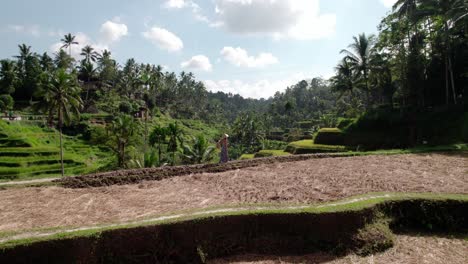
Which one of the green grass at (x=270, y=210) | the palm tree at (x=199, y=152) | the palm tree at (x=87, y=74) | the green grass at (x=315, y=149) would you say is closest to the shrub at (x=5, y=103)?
the palm tree at (x=87, y=74)

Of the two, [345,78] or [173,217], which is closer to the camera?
[173,217]

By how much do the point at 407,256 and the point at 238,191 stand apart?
13.2 feet

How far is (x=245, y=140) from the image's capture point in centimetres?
4612

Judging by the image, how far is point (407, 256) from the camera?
485 cm

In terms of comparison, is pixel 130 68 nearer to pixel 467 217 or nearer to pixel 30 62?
pixel 30 62

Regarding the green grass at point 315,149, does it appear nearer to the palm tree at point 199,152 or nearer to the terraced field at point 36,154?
the palm tree at point 199,152

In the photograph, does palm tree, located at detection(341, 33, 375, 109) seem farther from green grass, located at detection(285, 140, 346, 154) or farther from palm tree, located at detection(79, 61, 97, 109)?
palm tree, located at detection(79, 61, 97, 109)

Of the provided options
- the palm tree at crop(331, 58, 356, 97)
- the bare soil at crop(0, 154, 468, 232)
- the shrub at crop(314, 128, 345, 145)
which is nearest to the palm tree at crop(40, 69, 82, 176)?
the bare soil at crop(0, 154, 468, 232)

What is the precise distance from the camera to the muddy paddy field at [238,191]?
5289 mm

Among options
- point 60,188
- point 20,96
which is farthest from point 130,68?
point 60,188

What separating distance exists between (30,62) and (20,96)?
24.9 ft

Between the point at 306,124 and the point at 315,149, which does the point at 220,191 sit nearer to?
the point at 315,149

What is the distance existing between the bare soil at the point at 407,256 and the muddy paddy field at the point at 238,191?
0.05 feet

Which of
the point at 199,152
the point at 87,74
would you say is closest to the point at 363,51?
the point at 199,152
